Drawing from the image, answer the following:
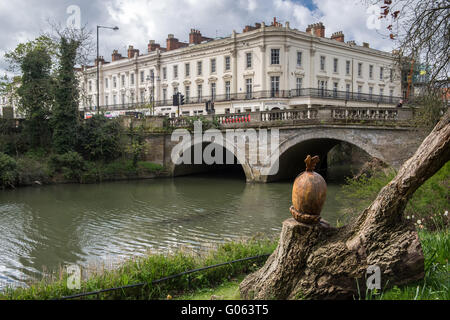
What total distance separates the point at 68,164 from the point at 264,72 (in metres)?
20.7

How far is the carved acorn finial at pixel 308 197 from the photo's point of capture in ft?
14.7

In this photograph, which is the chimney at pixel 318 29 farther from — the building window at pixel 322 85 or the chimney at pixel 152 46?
the chimney at pixel 152 46

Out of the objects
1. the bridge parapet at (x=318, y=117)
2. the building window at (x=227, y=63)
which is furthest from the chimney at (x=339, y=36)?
the bridge parapet at (x=318, y=117)

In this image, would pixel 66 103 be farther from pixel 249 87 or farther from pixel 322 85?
pixel 322 85

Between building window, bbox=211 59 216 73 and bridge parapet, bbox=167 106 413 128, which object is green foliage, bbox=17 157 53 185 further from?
building window, bbox=211 59 216 73

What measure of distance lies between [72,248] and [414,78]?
36.9 feet

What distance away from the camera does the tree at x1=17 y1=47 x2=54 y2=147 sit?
27906mm

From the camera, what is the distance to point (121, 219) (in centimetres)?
1592

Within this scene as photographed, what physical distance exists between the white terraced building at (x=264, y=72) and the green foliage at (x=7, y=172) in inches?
449

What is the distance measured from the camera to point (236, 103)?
40156 mm

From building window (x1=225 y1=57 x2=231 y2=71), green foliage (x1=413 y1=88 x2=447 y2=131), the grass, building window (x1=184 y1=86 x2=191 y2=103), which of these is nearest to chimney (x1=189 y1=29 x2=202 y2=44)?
building window (x1=184 y1=86 x2=191 y2=103)

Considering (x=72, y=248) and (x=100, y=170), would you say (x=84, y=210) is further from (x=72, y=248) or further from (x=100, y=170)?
(x=100, y=170)

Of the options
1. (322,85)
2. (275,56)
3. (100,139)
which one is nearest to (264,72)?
(275,56)

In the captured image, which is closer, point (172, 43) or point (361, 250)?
point (361, 250)
